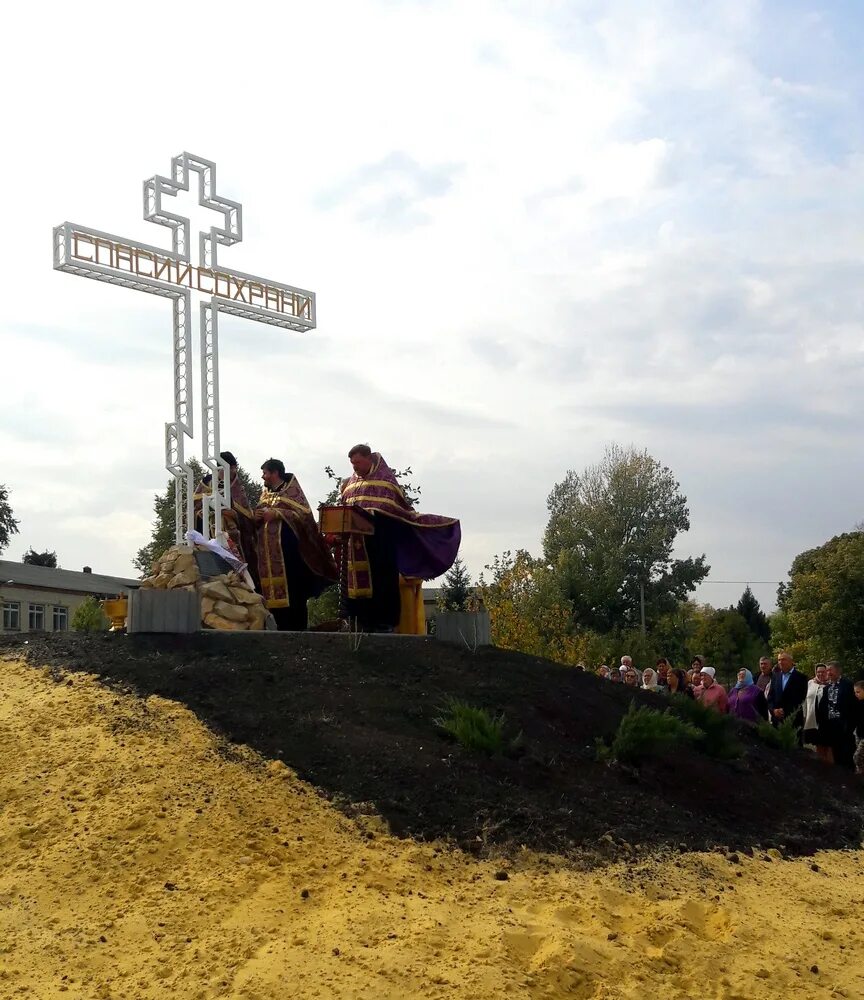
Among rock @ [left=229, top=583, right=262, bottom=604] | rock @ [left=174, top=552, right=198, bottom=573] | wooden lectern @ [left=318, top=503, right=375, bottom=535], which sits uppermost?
wooden lectern @ [left=318, top=503, right=375, bottom=535]

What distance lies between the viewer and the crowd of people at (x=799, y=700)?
33.7 ft

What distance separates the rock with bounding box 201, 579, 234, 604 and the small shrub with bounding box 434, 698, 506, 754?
3466 millimetres

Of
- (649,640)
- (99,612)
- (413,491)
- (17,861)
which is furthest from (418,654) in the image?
(649,640)

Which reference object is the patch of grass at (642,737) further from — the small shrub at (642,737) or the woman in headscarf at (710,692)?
the woman in headscarf at (710,692)

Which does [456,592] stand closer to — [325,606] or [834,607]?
[325,606]

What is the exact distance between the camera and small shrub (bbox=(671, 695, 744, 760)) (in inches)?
343

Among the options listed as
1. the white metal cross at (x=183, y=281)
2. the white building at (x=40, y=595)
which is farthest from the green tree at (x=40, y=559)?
the white metal cross at (x=183, y=281)

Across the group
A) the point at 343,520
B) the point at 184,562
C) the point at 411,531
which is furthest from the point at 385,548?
the point at 184,562

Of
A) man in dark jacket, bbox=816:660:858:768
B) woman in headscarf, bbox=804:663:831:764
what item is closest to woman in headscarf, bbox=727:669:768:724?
woman in headscarf, bbox=804:663:831:764

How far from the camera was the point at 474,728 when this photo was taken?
24.5ft

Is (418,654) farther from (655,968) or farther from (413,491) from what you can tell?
(413,491)

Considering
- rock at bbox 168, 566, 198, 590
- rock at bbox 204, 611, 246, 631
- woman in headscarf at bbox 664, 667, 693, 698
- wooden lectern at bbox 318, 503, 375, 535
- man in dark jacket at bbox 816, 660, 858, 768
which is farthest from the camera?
woman in headscarf at bbox 664, 667, 693, 698

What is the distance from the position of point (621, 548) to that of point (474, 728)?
34.5 metres

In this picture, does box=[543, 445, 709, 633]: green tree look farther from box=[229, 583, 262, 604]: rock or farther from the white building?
box=[229, 583, 262, 604]: rock
